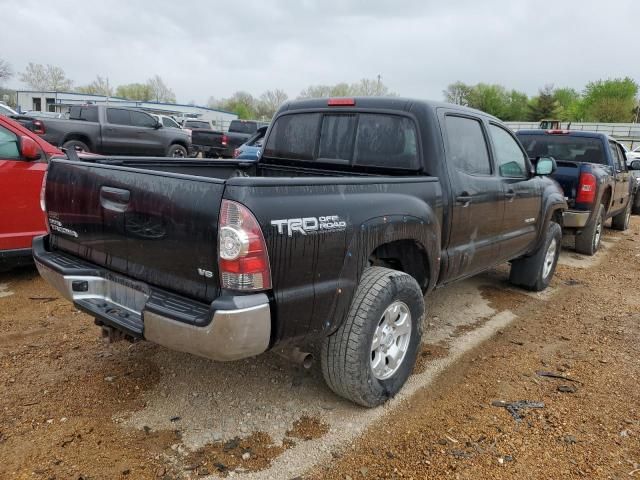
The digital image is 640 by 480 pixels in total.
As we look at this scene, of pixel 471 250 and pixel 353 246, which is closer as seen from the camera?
pixel 353 246

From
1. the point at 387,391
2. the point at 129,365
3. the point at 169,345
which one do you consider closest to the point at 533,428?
the point at 387,391

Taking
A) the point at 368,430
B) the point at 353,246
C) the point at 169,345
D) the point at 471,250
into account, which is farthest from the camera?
the point at 471,250

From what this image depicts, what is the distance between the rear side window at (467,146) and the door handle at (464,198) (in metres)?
0.20

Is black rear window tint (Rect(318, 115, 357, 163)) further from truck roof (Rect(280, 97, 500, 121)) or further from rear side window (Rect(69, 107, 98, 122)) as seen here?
rear side window (Rect(69, 107, 98, 122))

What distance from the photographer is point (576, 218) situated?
24.0ft

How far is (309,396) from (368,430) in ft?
1.66

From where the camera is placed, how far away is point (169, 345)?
2475mm

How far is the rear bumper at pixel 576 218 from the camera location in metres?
7.29

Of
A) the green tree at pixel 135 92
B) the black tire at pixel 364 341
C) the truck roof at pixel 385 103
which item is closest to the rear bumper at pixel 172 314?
the black tire at pixel 364 341

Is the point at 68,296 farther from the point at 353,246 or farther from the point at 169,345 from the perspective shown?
the point at 353,246

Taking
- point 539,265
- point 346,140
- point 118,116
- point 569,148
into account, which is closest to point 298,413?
point 346,140

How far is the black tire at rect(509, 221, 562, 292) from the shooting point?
5691mm

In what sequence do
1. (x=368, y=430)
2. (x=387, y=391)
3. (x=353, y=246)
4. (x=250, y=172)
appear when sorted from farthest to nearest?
(x=250, y=172) → (x=387, y=391) → (x=368, y=430) → (x=353, y=246)

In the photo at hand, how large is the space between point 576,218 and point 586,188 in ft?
1.45
